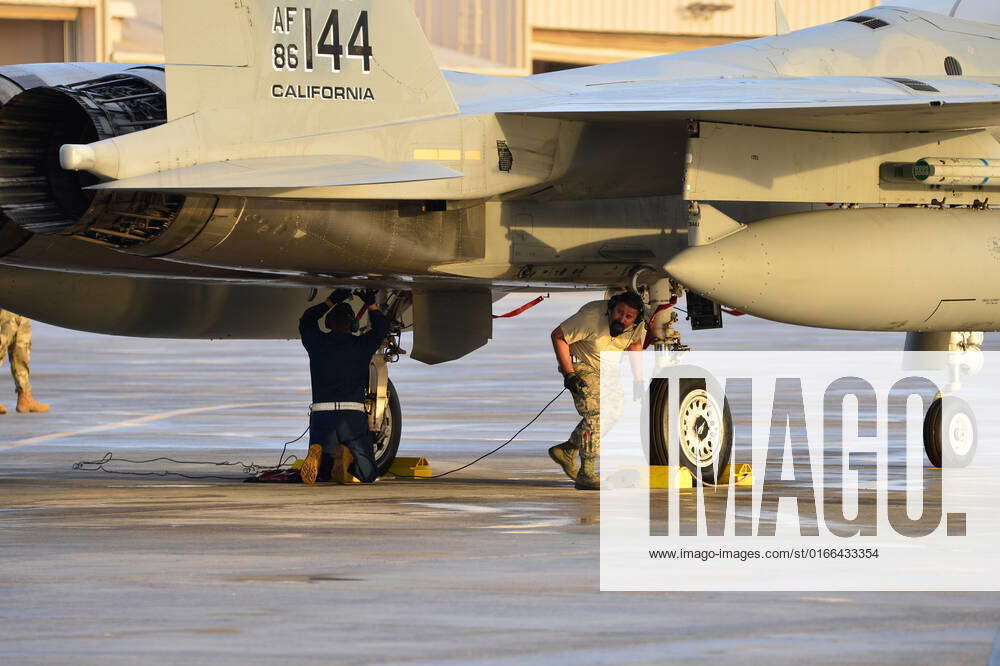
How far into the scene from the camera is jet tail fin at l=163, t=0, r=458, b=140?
36.6 ft

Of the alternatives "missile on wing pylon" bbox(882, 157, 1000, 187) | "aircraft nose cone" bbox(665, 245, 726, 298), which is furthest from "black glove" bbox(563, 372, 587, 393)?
"missile on wing pylon" bbox(882, 157, 1000, 187)

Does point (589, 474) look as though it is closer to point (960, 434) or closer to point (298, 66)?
point (298, 66)

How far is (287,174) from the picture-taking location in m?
11.1

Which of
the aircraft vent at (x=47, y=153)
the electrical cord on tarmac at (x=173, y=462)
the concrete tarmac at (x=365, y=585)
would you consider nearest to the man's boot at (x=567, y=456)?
the concrete tarmac at (x=365, y=585)

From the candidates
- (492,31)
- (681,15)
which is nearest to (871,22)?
(492,31)

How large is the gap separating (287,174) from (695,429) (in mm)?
3910

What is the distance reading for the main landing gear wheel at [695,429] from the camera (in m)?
13.2

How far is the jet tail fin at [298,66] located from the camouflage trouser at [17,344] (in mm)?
10865

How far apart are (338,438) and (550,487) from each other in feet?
5.37

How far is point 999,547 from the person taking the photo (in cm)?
988

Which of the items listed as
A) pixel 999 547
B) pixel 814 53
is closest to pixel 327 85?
pixel 814 53

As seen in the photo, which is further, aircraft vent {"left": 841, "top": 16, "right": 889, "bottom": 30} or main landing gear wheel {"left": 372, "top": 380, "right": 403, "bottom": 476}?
main landing gear wheel {"left": 372, "top": 380, "right": 403, "bottom": 476}

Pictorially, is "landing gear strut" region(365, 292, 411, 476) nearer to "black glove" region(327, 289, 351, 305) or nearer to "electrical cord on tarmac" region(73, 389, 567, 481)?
"electrical cord on tarmac" region(73, 389, 567, 481)

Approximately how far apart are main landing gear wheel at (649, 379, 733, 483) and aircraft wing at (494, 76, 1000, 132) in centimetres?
215
